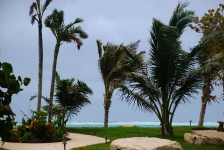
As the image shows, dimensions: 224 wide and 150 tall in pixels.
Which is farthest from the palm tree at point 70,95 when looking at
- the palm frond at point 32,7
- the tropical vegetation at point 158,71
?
the palm frond at point 32,7

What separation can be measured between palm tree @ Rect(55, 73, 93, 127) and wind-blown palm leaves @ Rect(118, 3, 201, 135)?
5.53m

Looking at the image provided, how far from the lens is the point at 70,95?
66.6 ft

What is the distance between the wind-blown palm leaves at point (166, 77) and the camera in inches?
607

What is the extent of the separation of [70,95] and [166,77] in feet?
23.8

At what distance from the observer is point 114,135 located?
16.3 metres

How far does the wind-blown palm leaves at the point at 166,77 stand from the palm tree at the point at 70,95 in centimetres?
553

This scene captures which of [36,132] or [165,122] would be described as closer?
[36,132]

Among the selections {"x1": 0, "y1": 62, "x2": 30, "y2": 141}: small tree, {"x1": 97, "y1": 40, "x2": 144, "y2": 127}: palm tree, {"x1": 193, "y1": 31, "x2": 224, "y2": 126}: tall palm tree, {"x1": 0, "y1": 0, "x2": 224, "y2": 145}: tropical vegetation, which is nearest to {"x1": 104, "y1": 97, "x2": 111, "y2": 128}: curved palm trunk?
{"x1": 97, "y1": 40, "x2": 144, "y2": 127}: palm tree

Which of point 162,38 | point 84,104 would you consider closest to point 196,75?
point 162,38

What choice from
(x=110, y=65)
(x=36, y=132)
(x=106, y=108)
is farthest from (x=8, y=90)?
(x=106, y=108)

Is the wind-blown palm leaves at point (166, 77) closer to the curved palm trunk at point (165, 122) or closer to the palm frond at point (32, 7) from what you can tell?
the curved palm trunk at point (165, 122)

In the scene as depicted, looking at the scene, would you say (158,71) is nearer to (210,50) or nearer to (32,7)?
(210,50)

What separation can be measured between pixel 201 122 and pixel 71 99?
1042cm

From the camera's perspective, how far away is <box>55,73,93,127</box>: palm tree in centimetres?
2005
